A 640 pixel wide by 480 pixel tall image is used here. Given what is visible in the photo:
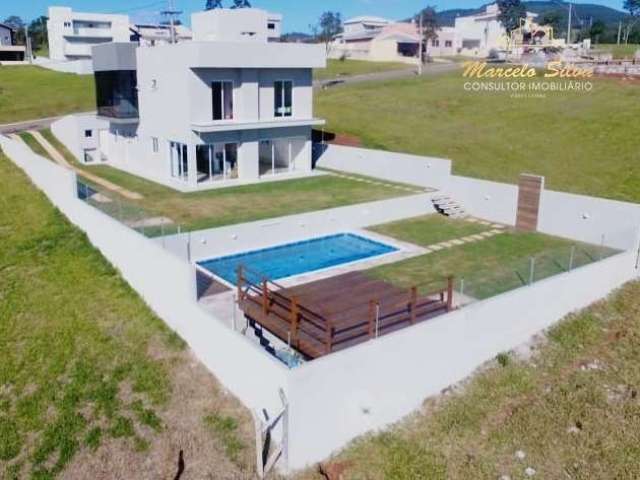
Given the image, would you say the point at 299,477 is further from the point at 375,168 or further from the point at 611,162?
the point at 611,162

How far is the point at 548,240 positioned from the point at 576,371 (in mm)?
7575

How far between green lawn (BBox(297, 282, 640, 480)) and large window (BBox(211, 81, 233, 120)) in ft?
57.8

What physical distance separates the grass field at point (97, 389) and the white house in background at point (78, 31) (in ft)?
267

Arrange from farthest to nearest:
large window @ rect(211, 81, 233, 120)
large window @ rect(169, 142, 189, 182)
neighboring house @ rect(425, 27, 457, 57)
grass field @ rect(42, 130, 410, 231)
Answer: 1. neighboring house @ rect(425, 27, 457, 57)
2. large window @ rect(169, 142, 189, 182)
3. large window @ rect(211, 81, 233, 120)
4. grass field @ rect(42, 130, 410, 231)

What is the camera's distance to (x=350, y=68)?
76562 mm

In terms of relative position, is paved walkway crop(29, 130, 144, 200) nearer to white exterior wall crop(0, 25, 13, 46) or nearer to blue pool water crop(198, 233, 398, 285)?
blue pool water crop(198, 233, 398, 285)

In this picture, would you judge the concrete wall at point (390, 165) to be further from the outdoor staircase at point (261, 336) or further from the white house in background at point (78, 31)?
the white house in background at point (78, 31)

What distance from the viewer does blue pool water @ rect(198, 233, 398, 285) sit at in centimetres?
1712

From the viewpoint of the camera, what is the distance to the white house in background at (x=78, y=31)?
8912cm

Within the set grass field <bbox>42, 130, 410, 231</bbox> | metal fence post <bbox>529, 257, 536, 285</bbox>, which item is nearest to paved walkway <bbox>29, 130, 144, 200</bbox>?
grass field <bbox>42, 130, 410, 231</bbox>

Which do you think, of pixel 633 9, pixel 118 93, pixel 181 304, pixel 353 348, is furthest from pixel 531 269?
pixel 633 9

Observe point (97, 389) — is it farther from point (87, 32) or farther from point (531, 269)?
point (87, 32)

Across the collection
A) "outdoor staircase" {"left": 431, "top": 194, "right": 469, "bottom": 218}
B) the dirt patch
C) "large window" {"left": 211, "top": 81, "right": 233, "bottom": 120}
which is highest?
"large window" {"left": 211, "top": 81, "right": 233, "bottom": 120}

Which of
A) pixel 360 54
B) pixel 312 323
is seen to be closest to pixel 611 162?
pixel 312 323
